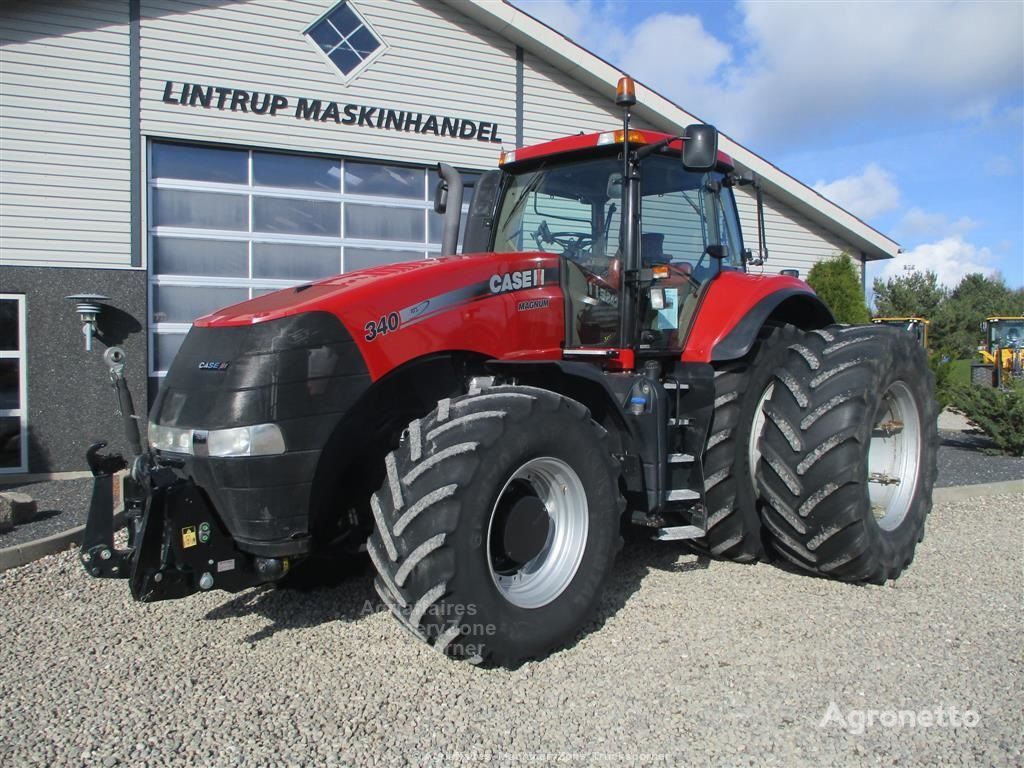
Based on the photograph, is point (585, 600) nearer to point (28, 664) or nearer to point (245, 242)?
point (28, 664)

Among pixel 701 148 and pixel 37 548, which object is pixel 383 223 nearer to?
pixel 37 548

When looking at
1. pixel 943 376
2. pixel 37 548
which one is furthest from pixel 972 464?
pixel 37 548

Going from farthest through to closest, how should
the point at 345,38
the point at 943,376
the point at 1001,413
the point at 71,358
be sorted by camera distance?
the point at 943,376
the point at 1001,413
the point at 345,38
the point at 71,358

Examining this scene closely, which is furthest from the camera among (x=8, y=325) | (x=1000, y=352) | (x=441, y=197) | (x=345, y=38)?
(x=1000, y=352)

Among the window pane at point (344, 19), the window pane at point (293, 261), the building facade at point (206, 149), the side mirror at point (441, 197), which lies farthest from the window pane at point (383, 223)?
the side mirror at point (441, 197)

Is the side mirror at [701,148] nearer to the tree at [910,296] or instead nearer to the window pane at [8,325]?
the window pane at [8,325]

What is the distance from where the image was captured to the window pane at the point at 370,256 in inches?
364

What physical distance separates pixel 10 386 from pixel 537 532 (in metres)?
6.89

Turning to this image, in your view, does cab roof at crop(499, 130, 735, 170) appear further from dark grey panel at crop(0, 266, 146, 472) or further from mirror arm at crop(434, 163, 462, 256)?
dark grey panel at crop(0, 266, 146, 472)

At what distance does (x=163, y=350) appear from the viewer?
847 cm

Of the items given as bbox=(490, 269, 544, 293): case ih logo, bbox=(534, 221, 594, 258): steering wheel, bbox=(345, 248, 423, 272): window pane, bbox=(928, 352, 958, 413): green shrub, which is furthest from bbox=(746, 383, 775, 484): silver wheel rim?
bbox=(928, 352, 958, 413): green shrub

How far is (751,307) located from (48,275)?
22.8 feet

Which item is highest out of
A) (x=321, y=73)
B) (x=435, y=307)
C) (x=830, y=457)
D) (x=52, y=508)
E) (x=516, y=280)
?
(x=321, y=73)

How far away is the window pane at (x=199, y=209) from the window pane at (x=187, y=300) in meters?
0.70
